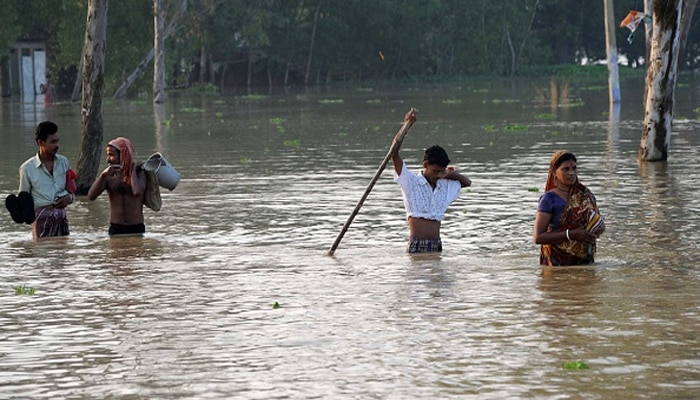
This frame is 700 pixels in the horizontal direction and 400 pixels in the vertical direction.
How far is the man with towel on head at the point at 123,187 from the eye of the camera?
535 inches

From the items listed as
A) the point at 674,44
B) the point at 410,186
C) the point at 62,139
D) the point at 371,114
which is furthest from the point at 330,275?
the point at 371,114

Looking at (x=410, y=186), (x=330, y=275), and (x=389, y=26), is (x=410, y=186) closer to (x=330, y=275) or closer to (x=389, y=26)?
(x=330, y=275)

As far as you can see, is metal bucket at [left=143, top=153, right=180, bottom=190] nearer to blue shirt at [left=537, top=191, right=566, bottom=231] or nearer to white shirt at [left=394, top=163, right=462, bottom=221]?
white shirt at [left=394, top=163, right=462, bottom=221]

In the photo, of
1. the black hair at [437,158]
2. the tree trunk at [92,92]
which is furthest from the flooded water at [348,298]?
the black hair at [437,158]

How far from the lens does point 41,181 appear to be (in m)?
13.7

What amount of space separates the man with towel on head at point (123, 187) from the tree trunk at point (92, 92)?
4.75 metres

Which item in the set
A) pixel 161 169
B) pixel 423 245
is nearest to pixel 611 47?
pixel 161 169

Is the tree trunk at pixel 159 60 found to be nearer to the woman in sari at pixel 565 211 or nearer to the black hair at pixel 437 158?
the black hair at pixel 437 158

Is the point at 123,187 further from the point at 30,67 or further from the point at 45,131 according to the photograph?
the point at 30,67

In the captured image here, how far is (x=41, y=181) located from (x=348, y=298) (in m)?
4.66

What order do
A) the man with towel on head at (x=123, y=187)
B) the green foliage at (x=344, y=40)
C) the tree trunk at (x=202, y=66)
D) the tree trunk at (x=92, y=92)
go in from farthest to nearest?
the tree trunk at (x=202, y=66)
the green foliage at (x=344, y=40)
the tree trunk at (x=92, y=92)
the man with towel on head at (x=123, y=187)

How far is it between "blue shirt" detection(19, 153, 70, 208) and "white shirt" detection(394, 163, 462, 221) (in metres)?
3.57

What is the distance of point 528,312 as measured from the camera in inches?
368

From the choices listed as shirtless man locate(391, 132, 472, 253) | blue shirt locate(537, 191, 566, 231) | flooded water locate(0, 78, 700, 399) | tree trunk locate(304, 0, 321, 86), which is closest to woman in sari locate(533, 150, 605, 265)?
blue shirt locate(537, 191, 566, 231)
